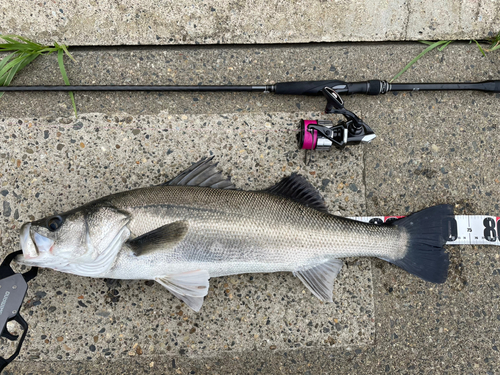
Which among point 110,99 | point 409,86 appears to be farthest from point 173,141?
point 409,86

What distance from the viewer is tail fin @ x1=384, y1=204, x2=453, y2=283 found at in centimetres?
236

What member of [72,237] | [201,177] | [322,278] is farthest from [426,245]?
[72,237]

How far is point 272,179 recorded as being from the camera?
8.66ft

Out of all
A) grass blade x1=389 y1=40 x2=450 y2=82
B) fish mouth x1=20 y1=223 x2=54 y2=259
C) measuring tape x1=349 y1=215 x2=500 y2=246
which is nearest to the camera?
fish mouth x1=20 y1=223 x2=54 y2=259

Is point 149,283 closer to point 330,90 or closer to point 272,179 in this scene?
point 272,179

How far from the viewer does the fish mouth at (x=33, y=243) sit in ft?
6.53

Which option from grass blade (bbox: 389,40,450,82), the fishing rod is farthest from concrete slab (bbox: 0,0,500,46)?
the fishing rod

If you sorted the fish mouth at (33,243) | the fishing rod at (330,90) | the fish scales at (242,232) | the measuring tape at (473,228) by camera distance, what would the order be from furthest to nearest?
the measuring tape at (473,228), the fishing rod at (330,90), the fish scales at (242,232), the fish mouth at (33,243)

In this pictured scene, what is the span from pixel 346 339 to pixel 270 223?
1249 millimetres

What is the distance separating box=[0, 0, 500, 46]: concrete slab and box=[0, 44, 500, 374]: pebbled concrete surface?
115mm

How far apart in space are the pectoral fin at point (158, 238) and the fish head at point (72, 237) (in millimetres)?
130

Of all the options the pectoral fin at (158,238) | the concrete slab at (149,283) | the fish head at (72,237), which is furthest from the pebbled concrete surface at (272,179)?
the pectoral fin at (158,238)

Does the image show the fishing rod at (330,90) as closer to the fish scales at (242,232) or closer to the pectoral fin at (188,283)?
the fish scales at (242,232)

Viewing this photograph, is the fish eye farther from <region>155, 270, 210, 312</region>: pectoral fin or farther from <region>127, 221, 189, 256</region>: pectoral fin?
<region>155, 270, 210, 312</region>: pectoral fin
